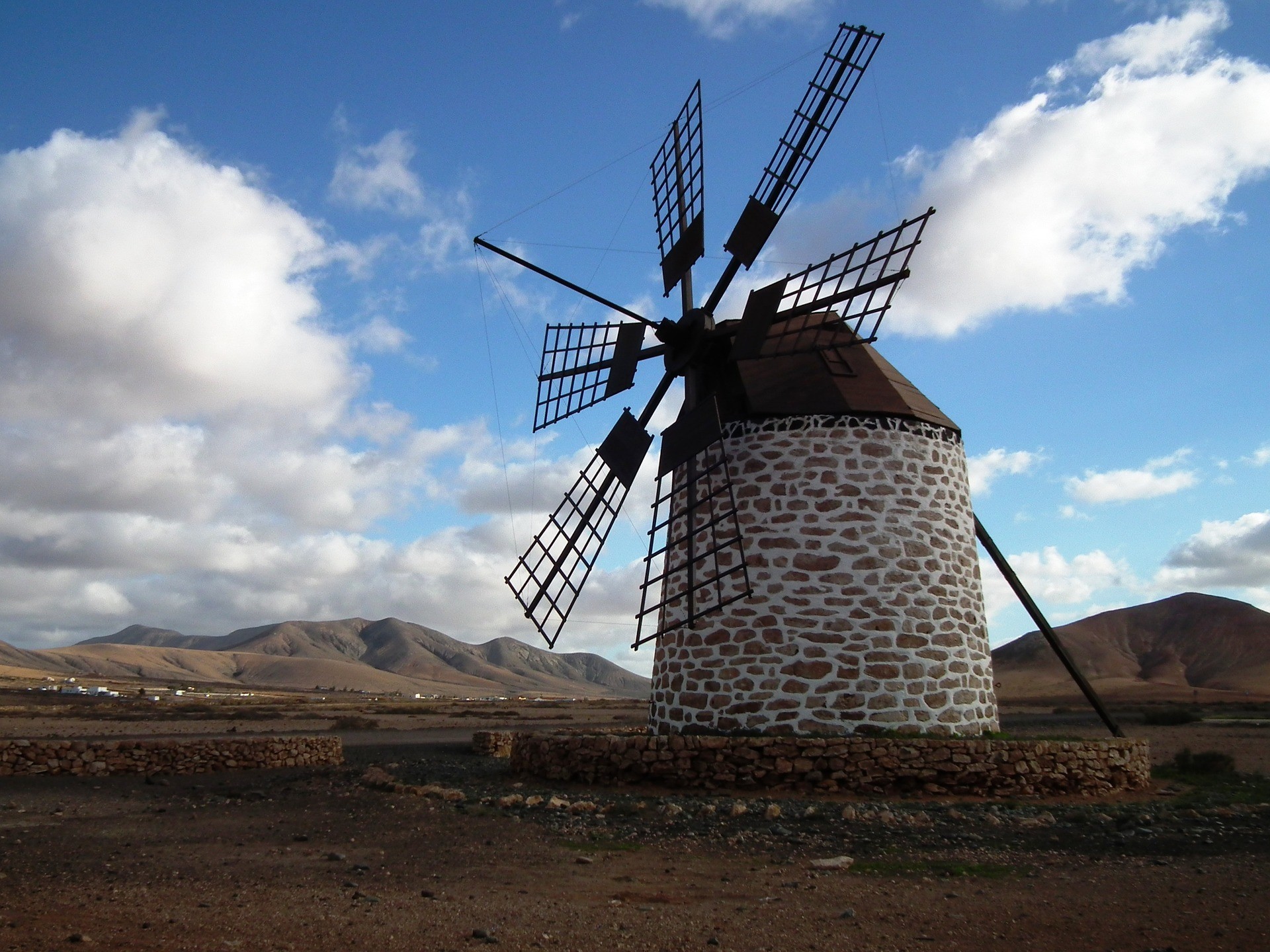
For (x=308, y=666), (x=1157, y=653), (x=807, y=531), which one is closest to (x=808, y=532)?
(x=807, y=531)

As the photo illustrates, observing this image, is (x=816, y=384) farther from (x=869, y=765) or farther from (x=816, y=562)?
(x=869, y=765)

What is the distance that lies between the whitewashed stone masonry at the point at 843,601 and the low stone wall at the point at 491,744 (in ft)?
24.7

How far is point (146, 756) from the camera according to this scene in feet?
47.2

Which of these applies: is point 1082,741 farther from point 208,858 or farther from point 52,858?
point 52,858

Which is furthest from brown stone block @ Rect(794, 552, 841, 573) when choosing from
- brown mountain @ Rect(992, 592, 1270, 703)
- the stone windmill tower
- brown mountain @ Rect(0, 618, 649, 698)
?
brown mountain @ Rect(0, 618, 649, 698)

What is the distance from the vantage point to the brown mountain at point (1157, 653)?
7181 cm

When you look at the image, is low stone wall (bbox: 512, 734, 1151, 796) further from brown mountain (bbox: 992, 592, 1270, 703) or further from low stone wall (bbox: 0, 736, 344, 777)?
brown mountain (bbox: 992, 592, 1270, 703)

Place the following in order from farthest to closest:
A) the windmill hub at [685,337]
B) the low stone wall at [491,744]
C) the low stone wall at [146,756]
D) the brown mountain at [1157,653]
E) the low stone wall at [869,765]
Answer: the brown mountain at [1157,653], the low stone wall at [491,744], the low stone wall at [146,756], the windmill hub at [685,337], the low stone wall at [869,765]

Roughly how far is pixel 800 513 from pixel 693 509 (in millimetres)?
1372

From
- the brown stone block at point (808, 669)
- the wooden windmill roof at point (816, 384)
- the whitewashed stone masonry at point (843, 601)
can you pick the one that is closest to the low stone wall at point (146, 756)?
the whitewashed stone masonry at point (843, 601)

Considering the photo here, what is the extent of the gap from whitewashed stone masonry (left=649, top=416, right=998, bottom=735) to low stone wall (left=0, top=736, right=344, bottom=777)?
7.43 m

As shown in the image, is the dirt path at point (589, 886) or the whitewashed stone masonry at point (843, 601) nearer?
the dirt path at point (589, 886)

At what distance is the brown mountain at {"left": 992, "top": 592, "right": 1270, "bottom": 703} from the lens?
71.8 metres

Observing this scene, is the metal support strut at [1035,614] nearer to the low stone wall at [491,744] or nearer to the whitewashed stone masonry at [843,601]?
the whitewashed stone masonry at [843,601]
